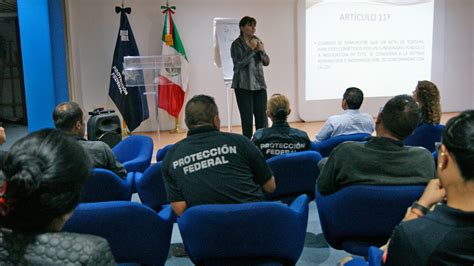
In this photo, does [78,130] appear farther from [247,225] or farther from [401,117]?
[401,117]

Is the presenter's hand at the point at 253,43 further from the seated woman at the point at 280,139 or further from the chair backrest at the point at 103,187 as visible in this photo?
the chair backrest at the point at 103,187

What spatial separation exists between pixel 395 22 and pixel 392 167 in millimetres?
6690

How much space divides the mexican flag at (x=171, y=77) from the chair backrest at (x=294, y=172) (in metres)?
4.41

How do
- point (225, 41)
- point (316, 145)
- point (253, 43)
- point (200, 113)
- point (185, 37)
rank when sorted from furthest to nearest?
point (185, 37), point (225, 41), point (253, 43), point (316, 145), point (200, 113)

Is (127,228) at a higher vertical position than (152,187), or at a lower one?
higher

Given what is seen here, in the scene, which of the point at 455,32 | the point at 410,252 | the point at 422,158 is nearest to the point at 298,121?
the point at 455,32

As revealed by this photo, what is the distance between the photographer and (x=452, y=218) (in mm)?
1095

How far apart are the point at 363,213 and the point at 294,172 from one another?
95 cm

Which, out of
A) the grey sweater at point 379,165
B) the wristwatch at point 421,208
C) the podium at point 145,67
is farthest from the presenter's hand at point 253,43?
the wristwatch at point 421,208

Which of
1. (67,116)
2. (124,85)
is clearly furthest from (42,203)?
(124,85)

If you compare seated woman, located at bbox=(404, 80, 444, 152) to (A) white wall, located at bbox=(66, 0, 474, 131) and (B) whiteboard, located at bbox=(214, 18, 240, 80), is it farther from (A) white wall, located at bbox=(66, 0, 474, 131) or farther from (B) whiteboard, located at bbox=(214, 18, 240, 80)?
(A) white wall, located at bbox=(66, 0, 474, 131)

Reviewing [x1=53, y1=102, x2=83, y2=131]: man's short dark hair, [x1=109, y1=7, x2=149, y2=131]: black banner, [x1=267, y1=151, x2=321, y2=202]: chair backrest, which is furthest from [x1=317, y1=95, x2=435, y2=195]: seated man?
[x1=109, y1=7, x2=149, y2=131]: black banner

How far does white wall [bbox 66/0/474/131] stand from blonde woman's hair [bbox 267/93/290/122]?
4.44 m

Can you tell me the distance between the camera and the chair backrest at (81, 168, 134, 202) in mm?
2572
